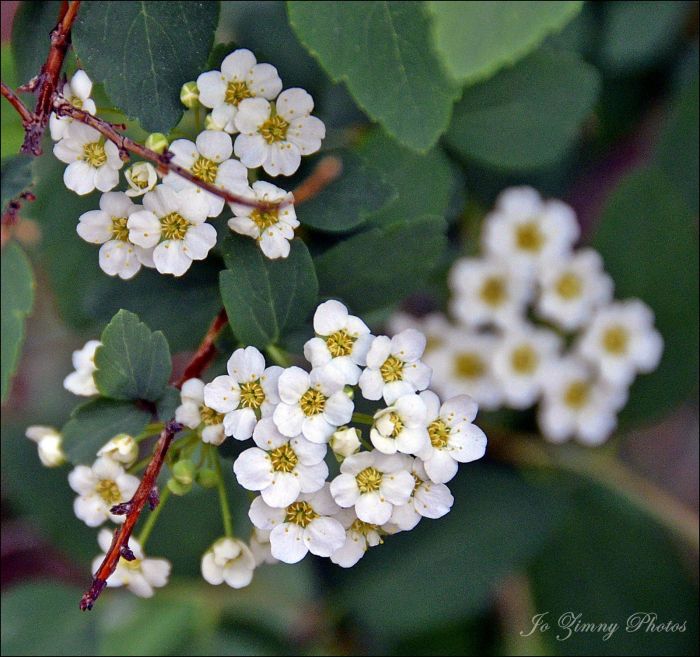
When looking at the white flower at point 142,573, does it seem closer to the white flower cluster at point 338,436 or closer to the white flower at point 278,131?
the white flower cluster at point 338,436

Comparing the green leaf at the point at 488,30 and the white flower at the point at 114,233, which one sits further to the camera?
the white flower at the point at 114,233

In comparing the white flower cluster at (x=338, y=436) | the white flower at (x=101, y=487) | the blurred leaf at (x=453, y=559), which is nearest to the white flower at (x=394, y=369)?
the white flower cluster at (x=338, y=436)

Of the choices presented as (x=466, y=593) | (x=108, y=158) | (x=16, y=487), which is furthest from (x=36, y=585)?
(x=108, y=158)

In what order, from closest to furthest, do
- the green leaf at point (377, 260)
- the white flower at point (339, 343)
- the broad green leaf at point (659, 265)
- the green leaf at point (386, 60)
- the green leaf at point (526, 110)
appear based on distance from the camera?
the white flower at point (339, 343) < the green leaf at point (386, 60) < the green leaf at point (377, 260) < the green leaf at point (526, 110) < the broad green leaf at point (659, 265)

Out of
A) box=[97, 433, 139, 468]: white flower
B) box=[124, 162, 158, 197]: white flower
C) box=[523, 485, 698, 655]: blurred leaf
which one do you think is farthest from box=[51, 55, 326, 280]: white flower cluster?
box=[523, 485, 698, 655]: blurred leaf

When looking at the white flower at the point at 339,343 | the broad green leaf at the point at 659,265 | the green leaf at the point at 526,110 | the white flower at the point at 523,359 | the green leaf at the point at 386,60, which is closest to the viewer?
the white flower at the point at 339,343

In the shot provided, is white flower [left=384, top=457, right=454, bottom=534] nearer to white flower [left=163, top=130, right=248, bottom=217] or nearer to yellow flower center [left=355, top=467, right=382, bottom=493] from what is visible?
yellow flower center [left=355, top=467, right=382, bottom=493]

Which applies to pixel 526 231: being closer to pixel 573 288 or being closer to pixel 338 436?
pixel 573 288
